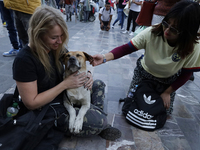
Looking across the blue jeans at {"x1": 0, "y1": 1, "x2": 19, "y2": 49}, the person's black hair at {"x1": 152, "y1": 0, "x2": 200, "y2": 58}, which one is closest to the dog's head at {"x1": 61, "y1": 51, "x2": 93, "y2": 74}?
the person's black hair at {"x1": 152, "y1": 0, "x2": 200, "y2": 58}

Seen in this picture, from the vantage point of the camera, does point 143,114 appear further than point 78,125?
Yes

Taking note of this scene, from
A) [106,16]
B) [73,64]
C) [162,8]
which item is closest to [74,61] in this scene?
[73,64]

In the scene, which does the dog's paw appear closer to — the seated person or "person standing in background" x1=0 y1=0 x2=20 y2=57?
"person standing in background" x1=0 y1=0 x2=20 y2=57

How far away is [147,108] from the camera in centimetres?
213

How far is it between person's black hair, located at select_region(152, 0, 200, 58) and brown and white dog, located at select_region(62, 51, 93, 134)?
123cm

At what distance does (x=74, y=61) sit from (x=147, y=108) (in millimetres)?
1302

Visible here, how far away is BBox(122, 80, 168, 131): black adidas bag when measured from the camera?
6.92 ft

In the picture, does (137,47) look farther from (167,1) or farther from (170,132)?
(170,132)

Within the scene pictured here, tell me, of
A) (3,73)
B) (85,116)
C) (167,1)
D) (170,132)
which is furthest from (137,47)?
(3,73)

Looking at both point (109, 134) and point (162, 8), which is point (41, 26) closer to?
point (109, 134)

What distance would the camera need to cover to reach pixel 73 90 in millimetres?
1834

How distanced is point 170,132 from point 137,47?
4.68 feet

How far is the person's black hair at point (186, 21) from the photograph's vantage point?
60.9 inches

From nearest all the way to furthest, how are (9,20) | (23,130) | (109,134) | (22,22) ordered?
(23,130), (109,134), (22,22), (9,20)
